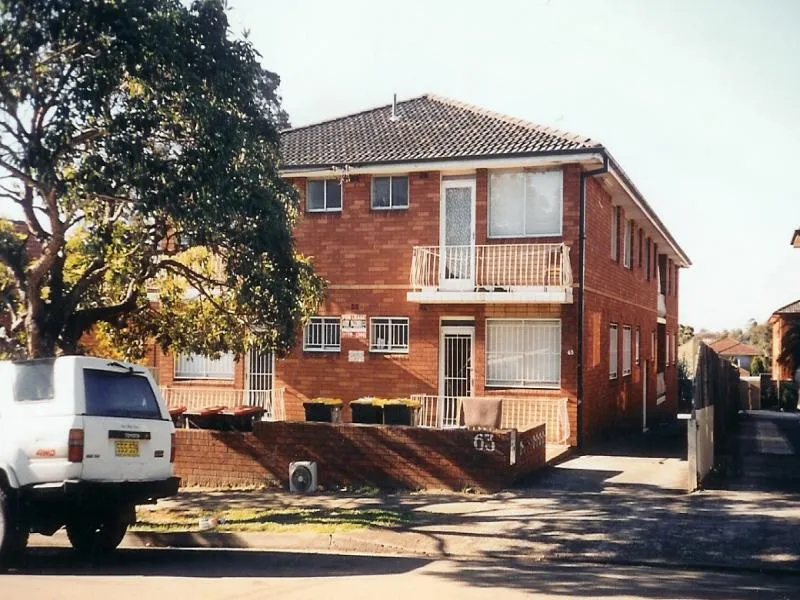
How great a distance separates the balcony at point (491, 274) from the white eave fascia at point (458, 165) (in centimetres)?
169

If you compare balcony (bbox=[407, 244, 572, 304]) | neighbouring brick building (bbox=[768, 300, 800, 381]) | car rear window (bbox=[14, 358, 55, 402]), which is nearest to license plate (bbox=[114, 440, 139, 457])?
car rear window (bbox=[14, 358, 55, 402])

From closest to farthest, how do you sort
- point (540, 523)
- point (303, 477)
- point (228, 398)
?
point (540, 523) → point (303, 477) → point (228, 398)

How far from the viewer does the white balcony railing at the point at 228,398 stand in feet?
65.0

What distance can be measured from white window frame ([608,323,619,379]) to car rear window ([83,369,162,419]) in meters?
14.0

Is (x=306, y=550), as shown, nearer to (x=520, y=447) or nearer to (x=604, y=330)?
(x=520, y=447)

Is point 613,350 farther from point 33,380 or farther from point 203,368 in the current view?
point 33,380

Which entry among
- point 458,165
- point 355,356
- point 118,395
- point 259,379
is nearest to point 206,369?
point 259,379

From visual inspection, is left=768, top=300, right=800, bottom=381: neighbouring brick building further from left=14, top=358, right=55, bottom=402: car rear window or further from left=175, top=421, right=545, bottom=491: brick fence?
left=14, top=358, right=55, bottom=402: car rear window

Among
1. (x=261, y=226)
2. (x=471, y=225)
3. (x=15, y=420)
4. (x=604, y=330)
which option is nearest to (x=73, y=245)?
(x=261, y=226)

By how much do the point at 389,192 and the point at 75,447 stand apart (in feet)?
39.8

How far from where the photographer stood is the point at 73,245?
12.7 meters

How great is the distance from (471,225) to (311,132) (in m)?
6.00

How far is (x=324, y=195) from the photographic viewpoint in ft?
65.7

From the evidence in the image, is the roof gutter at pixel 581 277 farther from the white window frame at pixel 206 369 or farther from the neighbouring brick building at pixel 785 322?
the neighbouring brick building at pixel 785 322
